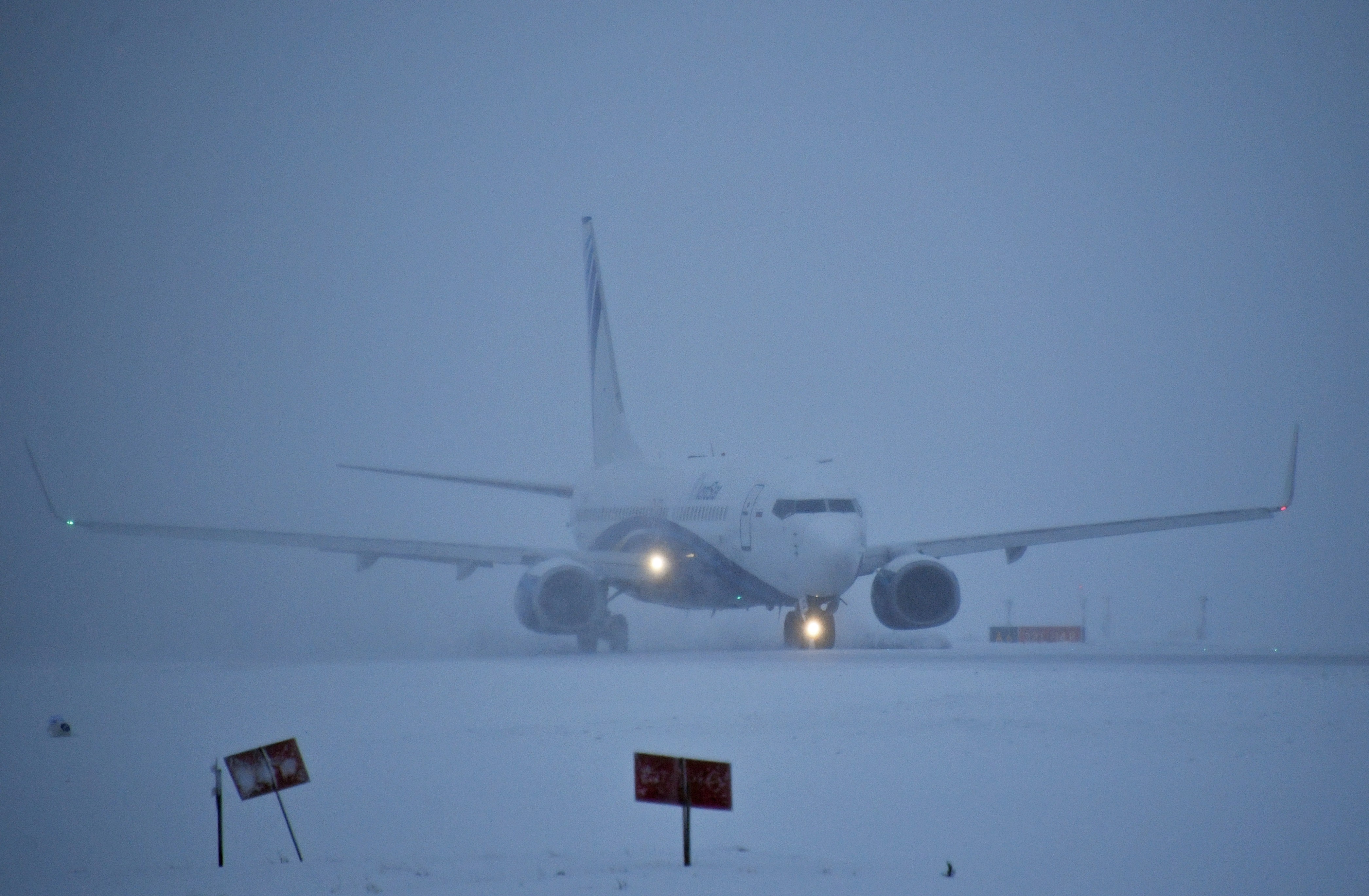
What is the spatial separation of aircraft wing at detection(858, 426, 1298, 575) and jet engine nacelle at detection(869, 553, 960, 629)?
0.95 m

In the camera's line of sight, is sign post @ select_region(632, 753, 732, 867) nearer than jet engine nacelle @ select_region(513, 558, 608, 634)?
Yes

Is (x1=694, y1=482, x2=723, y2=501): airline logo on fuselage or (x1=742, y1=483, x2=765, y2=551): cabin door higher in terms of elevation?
(x1=694, y1=482, x2=723, y2=501): airline logo on fuselage

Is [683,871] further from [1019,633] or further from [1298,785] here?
[1019,633]

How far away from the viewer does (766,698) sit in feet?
68.1

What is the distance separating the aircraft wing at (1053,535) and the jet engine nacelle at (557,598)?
19.2 feet

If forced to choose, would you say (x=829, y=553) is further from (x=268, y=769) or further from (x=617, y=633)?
(x=268, y=769)

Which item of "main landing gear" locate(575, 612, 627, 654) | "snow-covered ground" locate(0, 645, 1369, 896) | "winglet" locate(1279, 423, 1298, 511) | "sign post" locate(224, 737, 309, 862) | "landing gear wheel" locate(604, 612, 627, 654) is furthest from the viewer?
"landing gear wheel" locate(604, 612, 627, 654)

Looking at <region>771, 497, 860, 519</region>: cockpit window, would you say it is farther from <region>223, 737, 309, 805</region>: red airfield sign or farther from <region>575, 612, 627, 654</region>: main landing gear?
<region>223, 737, 309, 805</region>: red airfield sign

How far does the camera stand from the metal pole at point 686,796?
11031 mm

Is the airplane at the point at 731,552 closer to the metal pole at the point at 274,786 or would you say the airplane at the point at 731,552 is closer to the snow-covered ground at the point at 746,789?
the snow-covered ground at the point at 746,789

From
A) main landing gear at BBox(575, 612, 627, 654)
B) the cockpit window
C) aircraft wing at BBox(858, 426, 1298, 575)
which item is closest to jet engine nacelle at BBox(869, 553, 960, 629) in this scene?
aircraft wing at BBox(858, 426, 1298, 575)

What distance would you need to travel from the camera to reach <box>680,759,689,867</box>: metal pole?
1103cm

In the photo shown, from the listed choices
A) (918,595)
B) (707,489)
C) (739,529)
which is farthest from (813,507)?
(707,489)

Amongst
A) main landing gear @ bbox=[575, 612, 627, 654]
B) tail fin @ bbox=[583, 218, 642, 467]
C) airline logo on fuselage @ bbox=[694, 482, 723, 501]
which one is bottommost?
main landing gear @ bbox=[575, 612, 627, 654]
